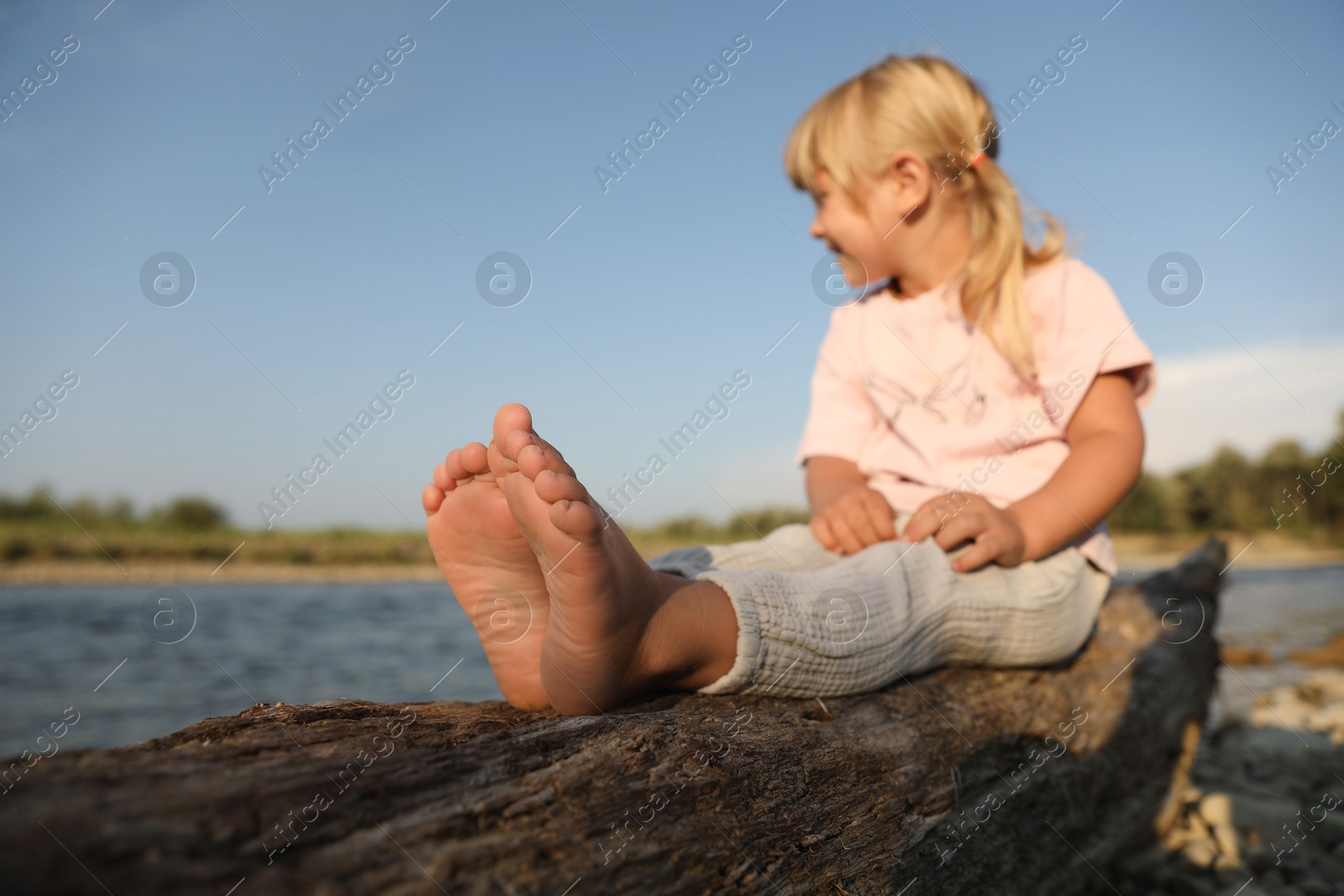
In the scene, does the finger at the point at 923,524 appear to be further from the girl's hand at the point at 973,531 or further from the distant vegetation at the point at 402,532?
the distant vegetation at the point at 402,532

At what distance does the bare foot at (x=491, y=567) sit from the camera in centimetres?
118

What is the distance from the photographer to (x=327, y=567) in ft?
37.3

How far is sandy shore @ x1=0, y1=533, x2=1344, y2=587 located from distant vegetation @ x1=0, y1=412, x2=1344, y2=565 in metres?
0.13

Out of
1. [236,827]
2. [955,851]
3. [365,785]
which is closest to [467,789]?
[365,785]

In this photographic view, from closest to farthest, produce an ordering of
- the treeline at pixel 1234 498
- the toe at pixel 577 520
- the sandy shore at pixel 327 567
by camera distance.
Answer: the toe at pixel 577 520
the sandy shore at pixel 327 567
the treeline at pixel 1234 498

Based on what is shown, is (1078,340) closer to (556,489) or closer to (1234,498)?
(556,489)

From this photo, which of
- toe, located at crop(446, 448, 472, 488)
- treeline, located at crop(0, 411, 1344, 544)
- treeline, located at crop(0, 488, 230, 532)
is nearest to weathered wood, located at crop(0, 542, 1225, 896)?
toe, located at crop(446, 448, 472, 488)

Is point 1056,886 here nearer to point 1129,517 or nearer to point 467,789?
point 467,789

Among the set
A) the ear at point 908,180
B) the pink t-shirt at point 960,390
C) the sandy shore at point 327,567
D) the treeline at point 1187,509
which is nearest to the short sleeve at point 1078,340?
the pink t-shirt at point 960,390

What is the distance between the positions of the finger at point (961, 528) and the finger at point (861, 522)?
16 centimetres

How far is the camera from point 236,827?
562mm

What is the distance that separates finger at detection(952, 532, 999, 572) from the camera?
153 centimetres

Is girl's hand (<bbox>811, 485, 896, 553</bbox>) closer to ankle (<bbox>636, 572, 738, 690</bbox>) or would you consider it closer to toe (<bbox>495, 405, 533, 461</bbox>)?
ankle (<bbox>636, 572, 738, 690</bbox>)

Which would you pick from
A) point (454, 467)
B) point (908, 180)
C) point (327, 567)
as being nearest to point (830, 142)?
point (908, 180)
